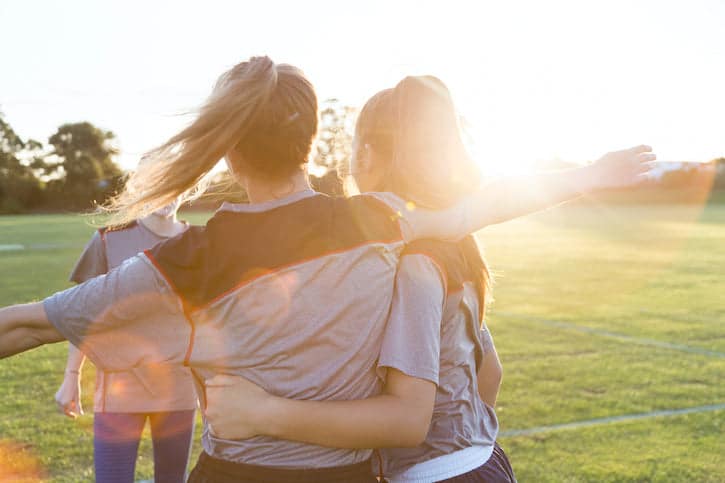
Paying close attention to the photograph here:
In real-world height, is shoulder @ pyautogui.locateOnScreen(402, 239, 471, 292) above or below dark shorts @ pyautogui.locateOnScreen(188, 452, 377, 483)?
above

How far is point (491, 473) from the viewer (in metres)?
1.92

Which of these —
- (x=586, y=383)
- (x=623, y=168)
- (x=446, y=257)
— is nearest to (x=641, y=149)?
(x=623, y=168)

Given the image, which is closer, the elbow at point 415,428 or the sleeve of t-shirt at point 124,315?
the sleeve of t-shirt at point 124,315

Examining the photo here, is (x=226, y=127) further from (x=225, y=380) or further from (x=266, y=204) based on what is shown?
(x=225, y=380)

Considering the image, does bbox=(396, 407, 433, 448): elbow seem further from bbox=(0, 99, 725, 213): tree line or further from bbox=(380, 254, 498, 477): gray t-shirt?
bbox=(0, 99, 725, 213): tree line

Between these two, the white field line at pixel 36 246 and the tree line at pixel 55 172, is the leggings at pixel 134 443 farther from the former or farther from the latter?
the tree line at pixel 55 172

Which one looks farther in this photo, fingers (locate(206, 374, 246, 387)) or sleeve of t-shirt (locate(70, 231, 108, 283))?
sleeve of t-shirt (locate(70, 231, 108, 283))

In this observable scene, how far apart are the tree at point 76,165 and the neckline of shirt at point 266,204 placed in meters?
77.5

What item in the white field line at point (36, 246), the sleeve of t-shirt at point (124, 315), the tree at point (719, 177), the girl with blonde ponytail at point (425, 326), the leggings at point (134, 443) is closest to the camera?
the sleeve of t-shirt at point (124, 315)

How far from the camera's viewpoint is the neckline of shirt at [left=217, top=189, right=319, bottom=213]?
163 centimetres

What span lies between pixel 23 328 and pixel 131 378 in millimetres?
Result: 1842

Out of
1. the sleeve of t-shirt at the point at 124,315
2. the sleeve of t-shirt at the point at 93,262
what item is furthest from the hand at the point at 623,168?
the sleeve of t-shirt at the point at 93,262

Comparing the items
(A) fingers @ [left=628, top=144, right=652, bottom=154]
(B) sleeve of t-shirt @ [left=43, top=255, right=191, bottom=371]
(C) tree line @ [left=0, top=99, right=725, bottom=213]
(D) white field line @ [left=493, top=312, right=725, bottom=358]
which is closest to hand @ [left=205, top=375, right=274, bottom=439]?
(B) sleeve of t-shirt @ [left=43, top=255, right=191, bottom=371]

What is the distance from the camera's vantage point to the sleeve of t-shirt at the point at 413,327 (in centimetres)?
168
